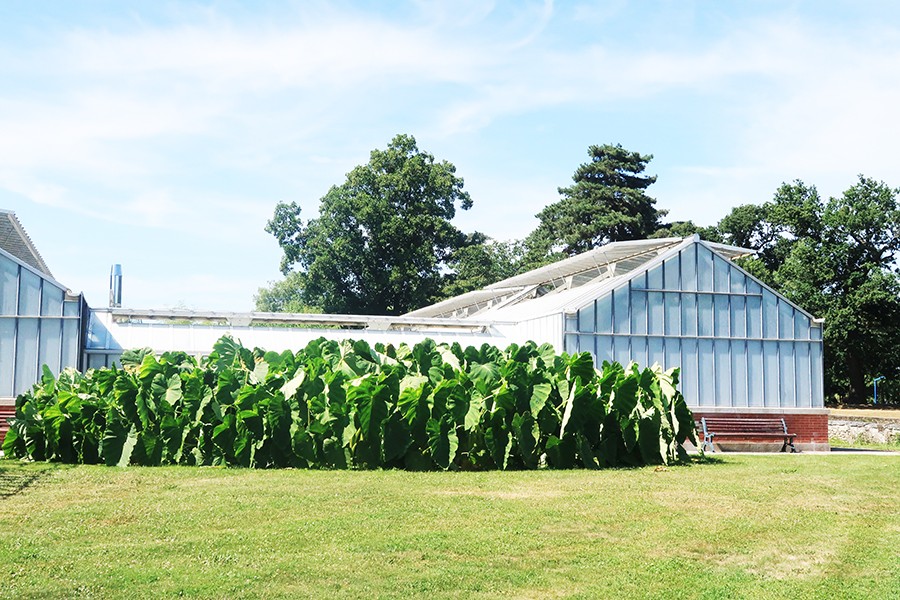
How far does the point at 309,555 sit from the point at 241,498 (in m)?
2.96

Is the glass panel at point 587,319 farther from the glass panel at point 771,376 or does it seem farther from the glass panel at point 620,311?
the glass panel at point 771,376

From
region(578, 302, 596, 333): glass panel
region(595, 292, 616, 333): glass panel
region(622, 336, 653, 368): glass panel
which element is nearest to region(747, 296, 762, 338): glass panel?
region(622, 336, 653, 368): glass panel

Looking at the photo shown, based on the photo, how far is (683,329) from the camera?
21734 millimetres

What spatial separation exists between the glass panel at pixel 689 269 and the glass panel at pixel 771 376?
2.29m

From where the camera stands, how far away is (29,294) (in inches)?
736

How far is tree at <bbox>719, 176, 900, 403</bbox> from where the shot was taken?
4262 cm

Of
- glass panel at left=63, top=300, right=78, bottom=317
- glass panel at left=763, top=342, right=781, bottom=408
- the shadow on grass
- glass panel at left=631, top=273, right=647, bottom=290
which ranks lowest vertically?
the shadow on grass

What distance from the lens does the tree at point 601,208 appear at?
51375 millimetres

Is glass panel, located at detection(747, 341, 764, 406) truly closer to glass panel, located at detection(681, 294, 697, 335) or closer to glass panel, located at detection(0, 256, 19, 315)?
glass panel, located at detection(681, 294, 697, 335)

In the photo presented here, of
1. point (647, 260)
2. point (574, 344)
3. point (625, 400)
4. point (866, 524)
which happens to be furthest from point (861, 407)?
point (866, 524)

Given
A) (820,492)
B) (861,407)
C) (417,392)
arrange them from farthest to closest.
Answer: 1. (861,407)
2. (417,392)
3. (820,492)

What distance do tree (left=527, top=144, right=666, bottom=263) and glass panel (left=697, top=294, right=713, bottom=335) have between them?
28.4m

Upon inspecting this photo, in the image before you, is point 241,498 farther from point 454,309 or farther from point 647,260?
point 454,309

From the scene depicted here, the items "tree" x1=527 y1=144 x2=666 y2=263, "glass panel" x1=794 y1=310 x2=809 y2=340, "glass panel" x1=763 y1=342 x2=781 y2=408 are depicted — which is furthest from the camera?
"tree" x1=527 y1=144 x2=666 y2=263
